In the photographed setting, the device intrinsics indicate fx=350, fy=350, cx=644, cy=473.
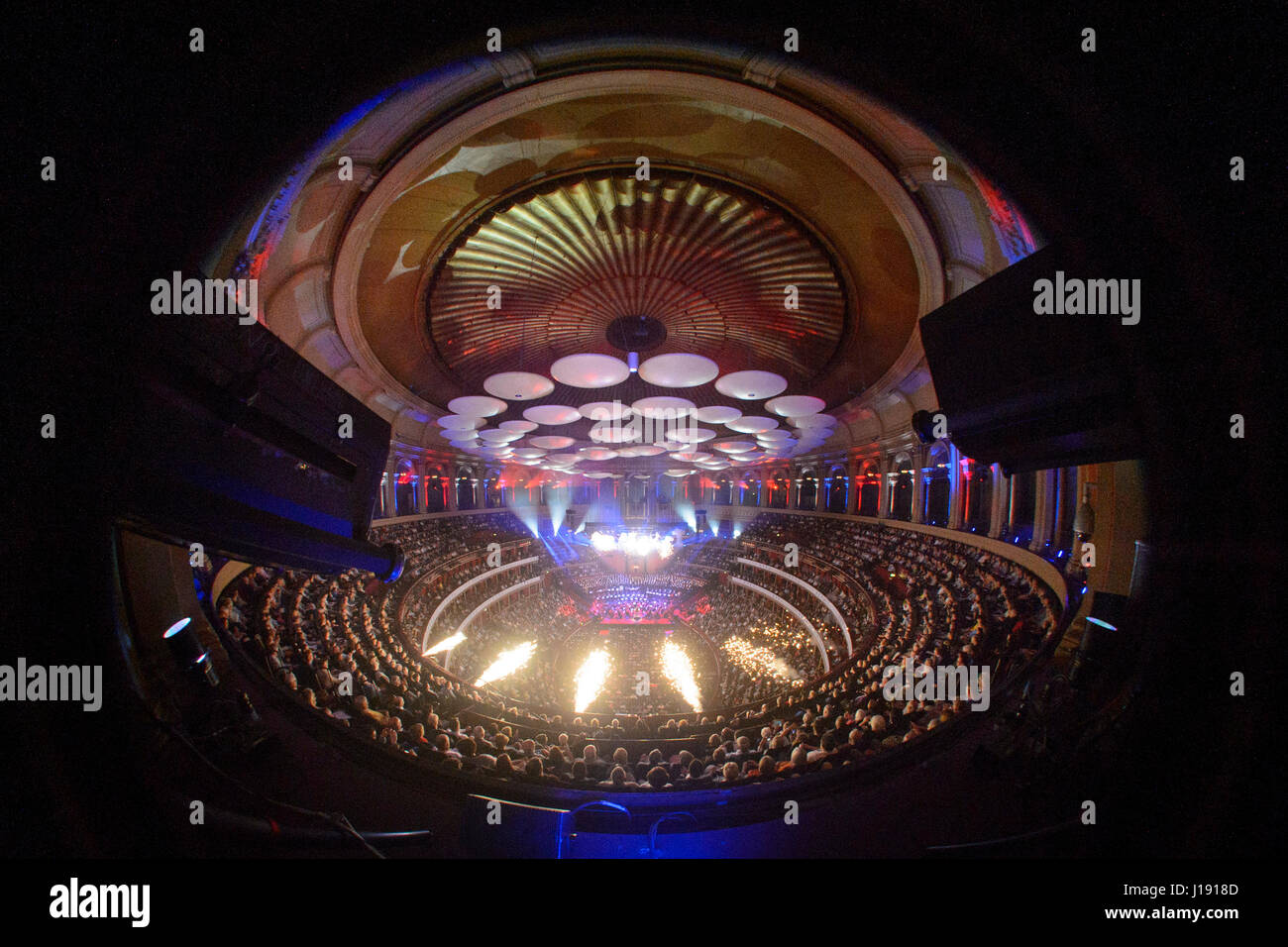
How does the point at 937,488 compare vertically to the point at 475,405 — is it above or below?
below

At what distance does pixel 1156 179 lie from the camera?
1.23 meters

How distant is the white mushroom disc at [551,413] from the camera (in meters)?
6.21

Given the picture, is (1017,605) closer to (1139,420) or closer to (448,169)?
(1139,420)

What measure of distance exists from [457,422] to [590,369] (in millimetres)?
3134

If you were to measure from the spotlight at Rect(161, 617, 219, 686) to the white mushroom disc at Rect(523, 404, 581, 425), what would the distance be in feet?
14.6

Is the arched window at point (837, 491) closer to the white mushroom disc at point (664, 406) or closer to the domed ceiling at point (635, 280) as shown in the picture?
the domed ceiling at point (635, 280)

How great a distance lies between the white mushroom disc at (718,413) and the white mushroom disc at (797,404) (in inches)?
30.7

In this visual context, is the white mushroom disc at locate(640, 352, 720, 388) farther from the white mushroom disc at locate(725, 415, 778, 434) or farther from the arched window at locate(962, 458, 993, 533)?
the arched window at locate(962, 458, 993, 533)

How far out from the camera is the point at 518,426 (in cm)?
729

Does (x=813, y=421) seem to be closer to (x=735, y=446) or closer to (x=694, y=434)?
(x=694, y=434)

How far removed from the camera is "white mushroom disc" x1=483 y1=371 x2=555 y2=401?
4736mm

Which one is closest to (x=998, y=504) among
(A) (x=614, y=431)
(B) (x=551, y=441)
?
(A) (x=614, y=431)

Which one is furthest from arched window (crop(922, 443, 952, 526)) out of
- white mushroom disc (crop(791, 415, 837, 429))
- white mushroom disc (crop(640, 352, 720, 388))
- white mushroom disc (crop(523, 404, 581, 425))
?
white mushroom disc (crop(523, 404, 581, 425))

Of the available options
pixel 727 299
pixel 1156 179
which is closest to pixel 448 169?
pixel 727 299
